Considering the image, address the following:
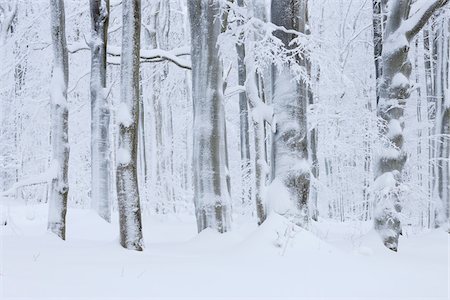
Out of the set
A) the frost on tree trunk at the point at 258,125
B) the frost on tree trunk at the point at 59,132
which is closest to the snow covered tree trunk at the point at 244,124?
the frost on tree trunk at the point at 258,125

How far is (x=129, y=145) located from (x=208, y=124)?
180 cm

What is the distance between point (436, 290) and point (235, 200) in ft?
48.5

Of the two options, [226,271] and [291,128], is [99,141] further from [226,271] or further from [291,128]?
[226,271]

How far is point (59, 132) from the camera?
7012 mm

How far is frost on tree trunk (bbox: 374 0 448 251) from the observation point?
7270mm

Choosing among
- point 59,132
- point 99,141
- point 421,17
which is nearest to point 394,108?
point 421,17

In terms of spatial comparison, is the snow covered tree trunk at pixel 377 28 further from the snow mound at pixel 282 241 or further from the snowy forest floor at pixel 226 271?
the snow mound at pixel 282 241

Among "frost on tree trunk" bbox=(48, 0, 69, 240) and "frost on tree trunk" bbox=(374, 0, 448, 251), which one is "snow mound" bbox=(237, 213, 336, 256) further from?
"frost on tree trunk" bbox=(48, 0, 69, 240)

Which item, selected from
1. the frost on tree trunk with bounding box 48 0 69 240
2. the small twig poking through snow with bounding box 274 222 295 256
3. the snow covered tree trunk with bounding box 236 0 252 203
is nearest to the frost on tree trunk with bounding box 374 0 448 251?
the small twig poking through snow with bounding box 274 222 295 256

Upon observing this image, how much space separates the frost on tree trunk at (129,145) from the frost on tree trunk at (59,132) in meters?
1.55

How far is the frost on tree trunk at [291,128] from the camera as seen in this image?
18.7 feet

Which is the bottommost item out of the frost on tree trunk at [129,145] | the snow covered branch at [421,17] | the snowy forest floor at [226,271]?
the snowy forest floor at [226,271]

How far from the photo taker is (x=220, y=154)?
7.27m

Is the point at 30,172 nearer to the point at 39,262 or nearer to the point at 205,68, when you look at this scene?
the point at 205,68
